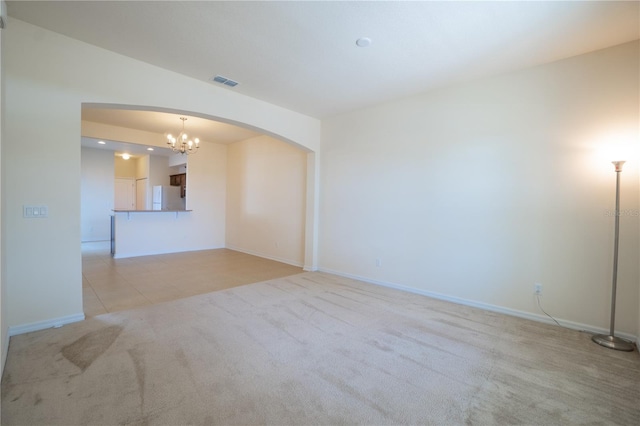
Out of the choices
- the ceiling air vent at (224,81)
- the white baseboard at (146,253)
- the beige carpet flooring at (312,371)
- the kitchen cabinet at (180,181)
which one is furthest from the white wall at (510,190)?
the kitchen cabinet at (180,181)

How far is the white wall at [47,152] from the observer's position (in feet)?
8.48

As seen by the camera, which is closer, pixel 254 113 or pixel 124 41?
pixel 124 41

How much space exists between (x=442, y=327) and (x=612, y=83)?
3012 mm

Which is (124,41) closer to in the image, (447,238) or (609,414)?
(447,238)

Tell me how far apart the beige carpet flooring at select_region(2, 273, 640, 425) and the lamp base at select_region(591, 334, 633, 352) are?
0.07 metres

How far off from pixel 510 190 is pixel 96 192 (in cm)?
1027

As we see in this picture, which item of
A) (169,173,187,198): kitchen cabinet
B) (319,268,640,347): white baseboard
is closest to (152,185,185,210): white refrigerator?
(169,173,187,198): kitchen cabinet

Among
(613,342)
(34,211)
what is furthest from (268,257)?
(613,342)

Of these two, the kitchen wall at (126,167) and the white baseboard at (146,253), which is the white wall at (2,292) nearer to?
the white baseboard at (146,253)

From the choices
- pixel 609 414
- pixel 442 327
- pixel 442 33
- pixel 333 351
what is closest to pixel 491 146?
pixel 442 33

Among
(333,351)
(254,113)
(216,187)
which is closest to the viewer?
(333,351)

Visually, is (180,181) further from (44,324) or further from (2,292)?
(2,292)

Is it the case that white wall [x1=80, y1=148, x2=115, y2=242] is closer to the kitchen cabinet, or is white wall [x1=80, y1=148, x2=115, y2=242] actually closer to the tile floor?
the tile floor

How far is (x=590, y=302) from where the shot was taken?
291 cm
